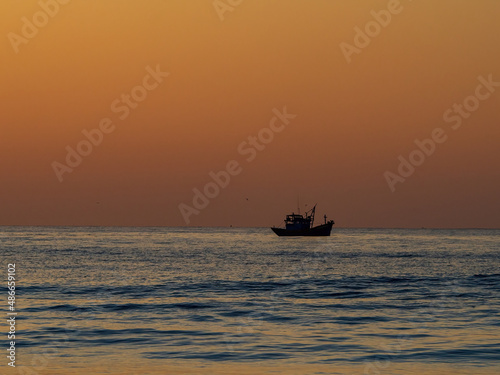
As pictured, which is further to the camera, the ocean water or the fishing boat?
the fishing boat

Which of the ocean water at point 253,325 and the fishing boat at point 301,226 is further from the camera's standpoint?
the fishing boat at point 301,226

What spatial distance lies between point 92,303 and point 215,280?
17.2 meters

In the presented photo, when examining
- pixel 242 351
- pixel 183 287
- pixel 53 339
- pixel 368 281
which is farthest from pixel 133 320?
pixel 368 281

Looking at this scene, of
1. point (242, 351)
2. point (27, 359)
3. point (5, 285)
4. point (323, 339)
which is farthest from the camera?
point (5, 285)

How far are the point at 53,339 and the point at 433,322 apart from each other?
53.6 feet

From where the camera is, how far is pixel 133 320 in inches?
1358

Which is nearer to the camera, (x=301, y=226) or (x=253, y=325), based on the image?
(x=253, y=325)

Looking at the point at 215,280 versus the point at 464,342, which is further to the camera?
the point at 215,280

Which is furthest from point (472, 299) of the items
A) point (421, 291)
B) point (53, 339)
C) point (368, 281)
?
point (53, 339)

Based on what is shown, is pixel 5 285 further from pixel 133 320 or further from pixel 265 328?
pixel 265 328

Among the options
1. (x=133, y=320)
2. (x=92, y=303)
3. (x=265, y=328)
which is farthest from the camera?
(x=92, y=303)

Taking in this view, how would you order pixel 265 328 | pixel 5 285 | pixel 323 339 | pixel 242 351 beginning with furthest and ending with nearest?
pixel 5 285
pixel 265 328
pixel 323 339
pixel 242 351

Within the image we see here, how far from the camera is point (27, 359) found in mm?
24891

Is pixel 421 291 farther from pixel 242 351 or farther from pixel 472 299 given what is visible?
pixel 242 351
